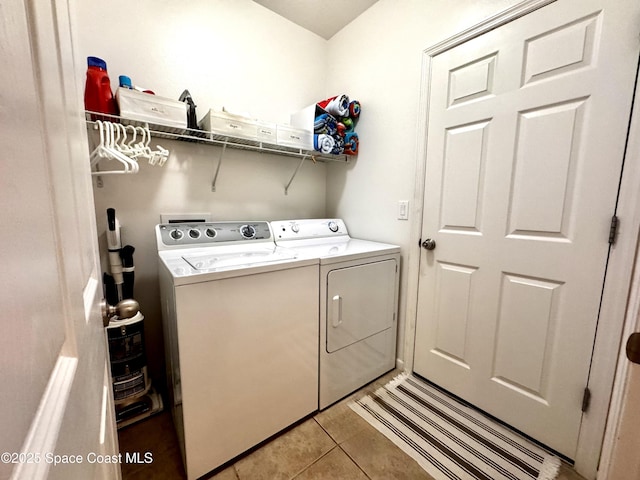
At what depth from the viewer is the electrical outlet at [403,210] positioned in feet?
6.10

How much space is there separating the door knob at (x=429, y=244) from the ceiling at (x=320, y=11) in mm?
1785

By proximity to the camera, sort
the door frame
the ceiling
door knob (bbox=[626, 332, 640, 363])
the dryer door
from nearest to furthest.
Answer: door knob (bbox=[626, 332, 640, 363]) < the door frame < the dryer door < the ceiling

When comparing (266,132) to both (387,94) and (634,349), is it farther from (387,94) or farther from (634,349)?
(634,349)

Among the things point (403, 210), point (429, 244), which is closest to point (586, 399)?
point (429, 244)

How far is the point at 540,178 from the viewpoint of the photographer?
4.19ft

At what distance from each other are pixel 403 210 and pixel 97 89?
1.88 metres

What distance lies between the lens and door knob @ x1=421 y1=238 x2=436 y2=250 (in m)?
1.72

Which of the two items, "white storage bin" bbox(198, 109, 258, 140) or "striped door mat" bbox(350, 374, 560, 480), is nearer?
"striped door mat" bbox(350, 374, 560, 480)

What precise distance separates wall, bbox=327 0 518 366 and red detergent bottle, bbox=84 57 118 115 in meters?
1.64

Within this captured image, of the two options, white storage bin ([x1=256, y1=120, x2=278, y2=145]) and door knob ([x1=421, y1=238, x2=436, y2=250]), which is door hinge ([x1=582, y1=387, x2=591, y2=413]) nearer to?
door knob ([x1=421, y1=238, x2=436, y2=250])

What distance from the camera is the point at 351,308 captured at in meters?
1.62

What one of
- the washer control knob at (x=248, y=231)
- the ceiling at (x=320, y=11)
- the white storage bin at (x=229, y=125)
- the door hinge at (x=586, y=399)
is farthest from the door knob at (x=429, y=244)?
the ceiling at (x=320, y=11)

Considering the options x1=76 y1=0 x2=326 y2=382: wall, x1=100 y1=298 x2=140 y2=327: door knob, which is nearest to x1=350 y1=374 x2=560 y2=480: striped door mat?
x1=100 y1=298 x2=140 y2=327: door knob

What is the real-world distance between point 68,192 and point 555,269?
1.78 m
